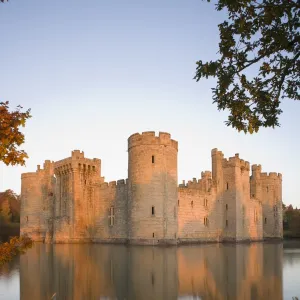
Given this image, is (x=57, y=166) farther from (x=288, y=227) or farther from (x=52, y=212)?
(x=288, y=227)

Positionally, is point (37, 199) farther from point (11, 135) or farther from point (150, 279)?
point (11, 135)

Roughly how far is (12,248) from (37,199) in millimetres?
41757

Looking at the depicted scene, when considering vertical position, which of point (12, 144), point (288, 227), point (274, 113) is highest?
point (274, 113)

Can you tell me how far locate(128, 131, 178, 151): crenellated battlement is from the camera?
3428 centimetres

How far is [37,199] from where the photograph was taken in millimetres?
46938

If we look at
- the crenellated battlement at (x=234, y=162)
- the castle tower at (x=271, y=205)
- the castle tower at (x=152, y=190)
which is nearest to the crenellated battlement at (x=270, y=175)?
the castle tower at (x=271, y=205)

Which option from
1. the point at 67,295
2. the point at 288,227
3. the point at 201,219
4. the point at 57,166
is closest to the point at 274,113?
the point at 67,295

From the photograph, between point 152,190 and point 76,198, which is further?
point 76,198

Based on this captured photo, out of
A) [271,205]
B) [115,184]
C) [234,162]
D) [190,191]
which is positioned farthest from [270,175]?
[115,184]

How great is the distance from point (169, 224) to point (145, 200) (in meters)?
2.85

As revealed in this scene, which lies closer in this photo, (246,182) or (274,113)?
(274,113)

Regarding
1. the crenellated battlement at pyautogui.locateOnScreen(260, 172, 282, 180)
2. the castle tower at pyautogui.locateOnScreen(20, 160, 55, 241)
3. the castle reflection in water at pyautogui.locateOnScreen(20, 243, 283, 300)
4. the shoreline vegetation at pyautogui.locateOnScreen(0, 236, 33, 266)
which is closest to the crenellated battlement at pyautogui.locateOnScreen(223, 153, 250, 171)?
the crenellated battlement at pyautogui.locateOnScreen(260, 172, 282, 180)

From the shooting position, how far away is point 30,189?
155 ft

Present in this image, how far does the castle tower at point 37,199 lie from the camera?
46.1 m
